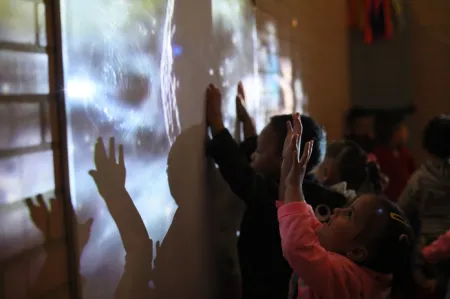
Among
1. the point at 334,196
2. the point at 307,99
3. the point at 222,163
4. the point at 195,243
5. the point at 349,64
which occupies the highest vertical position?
the point at 349,64

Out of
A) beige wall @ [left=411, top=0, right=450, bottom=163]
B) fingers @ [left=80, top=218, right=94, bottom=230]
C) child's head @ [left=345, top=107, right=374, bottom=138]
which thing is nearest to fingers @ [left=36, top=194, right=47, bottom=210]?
fingers @ [left=80, top=218, right=94, bottom=230]

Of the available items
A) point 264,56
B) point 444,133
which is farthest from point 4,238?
point 444,133

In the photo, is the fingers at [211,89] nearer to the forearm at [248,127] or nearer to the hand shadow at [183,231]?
the hand shadow at [183,231]

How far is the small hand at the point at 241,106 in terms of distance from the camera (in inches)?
72.8

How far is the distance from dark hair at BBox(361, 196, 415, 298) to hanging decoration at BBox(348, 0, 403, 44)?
2.81 m

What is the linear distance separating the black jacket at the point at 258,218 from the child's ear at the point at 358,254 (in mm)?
343

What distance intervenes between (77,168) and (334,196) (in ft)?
2.73

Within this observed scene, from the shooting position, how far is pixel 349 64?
3.91 metres

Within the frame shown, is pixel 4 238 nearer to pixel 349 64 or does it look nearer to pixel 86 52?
pixel 86 52

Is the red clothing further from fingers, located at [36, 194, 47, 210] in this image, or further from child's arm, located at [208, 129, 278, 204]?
fingers, located at [36, 194, 47, 210]

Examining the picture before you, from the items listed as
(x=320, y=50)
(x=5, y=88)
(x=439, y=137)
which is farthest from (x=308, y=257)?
(x=320, y=50)

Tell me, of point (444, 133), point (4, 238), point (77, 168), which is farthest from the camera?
point (444, 133)

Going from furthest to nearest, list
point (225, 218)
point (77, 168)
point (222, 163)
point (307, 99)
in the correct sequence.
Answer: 1. point (307, 99)
2. point (225, 218)
3. point (222, 163)
4. point (77, 168)

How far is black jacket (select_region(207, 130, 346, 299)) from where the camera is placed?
4.94 ft
